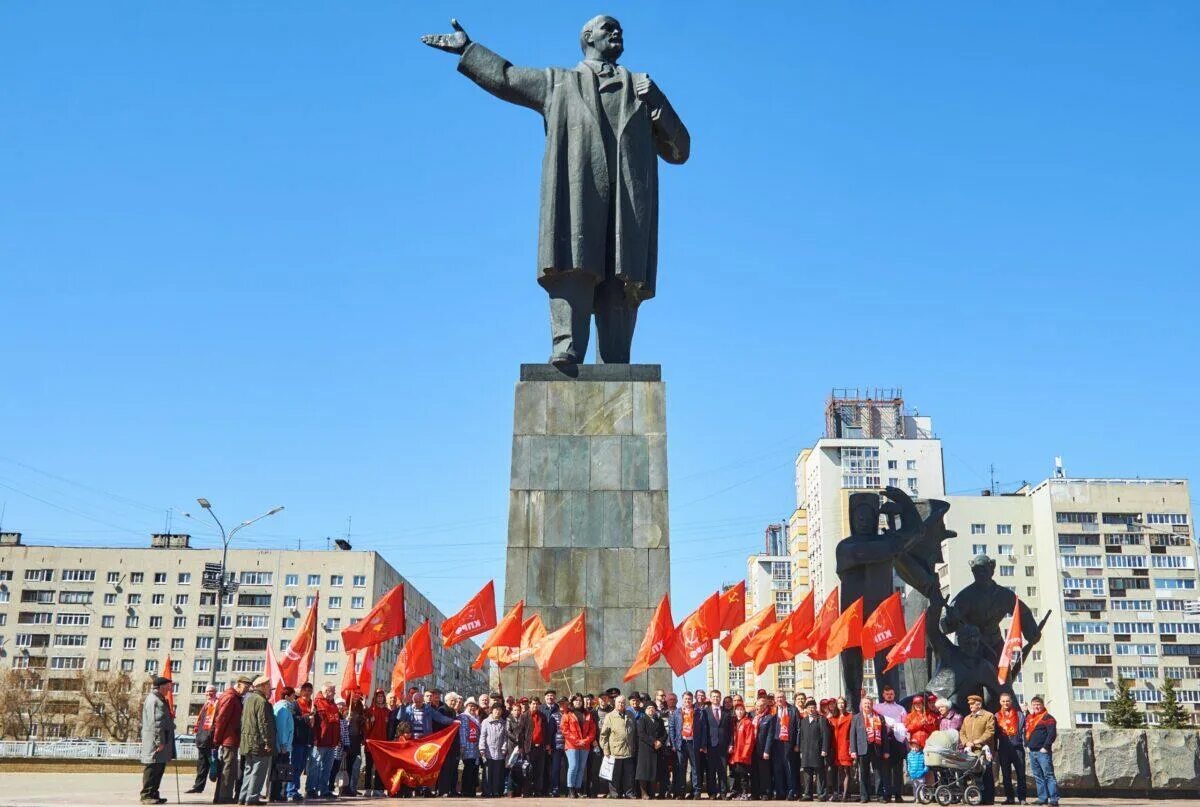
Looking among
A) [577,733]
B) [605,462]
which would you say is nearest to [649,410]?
[605,462]

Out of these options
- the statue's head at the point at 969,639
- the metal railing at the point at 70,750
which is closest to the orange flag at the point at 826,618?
the statue's head at the point at 969,639

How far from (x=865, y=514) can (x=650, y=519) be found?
258 inches

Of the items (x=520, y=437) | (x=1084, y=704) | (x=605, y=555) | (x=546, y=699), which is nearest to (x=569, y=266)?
(x=520, y=437)

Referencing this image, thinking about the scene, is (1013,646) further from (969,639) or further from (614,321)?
(614,321)

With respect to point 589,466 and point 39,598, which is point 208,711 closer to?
point 589,466

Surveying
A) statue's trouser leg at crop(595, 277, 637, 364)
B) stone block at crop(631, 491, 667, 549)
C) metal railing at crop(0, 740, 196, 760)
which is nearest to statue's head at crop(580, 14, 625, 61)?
statue's trouser leg at crop(595, 277, 637, 364)

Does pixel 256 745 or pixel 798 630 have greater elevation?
pixel 798 630

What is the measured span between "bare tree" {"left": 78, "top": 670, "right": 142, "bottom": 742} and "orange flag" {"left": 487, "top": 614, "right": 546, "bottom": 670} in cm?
6062

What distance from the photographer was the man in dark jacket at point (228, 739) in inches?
496

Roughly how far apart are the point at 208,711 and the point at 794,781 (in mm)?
7601

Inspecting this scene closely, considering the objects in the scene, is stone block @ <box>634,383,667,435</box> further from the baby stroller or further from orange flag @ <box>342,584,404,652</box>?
the baby stroller

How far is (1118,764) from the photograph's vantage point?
52.3ft

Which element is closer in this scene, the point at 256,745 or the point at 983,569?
the point at 256,745

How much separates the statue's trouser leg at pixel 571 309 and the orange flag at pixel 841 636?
551cm
